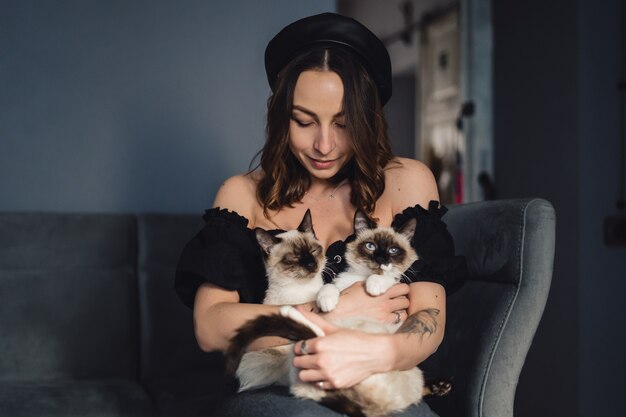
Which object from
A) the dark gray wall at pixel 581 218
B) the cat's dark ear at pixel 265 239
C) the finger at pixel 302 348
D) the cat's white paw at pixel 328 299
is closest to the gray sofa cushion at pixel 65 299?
the cat's dark ear at pixel 265 239

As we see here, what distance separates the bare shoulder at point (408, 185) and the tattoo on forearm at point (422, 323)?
1.09ft

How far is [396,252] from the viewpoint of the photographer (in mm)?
1624

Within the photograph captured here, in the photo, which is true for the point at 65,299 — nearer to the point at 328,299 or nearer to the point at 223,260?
the point at 223,260

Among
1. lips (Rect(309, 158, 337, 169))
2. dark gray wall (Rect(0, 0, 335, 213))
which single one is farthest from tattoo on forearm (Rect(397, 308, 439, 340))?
dark gray wall (Rect(0, 0, 335, 213))

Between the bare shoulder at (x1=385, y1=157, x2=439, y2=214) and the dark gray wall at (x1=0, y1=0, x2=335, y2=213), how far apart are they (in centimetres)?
116

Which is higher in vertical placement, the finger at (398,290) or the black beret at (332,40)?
the black beret at (332,40)

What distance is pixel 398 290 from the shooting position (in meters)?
1.58

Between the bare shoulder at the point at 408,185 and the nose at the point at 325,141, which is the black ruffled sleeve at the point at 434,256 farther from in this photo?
the nose at the point at 325,141

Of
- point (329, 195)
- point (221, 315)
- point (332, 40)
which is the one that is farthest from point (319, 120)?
point (221, 315)

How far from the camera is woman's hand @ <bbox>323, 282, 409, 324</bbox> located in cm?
149

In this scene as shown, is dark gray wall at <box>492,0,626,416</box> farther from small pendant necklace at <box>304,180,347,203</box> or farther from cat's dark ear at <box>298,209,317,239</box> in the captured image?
cat's dark ear at <box>298,209,317,239</box>

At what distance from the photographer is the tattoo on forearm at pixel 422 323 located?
148cm

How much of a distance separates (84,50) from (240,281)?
58.6 inches

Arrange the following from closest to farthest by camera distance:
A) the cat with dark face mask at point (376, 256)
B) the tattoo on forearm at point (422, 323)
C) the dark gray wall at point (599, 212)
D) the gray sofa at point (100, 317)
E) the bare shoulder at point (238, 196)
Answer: the tattoo on forearm at point (422, 323)
the cat with dark face mask at point (376, 256)
the bare shoulder at point (238, 196)
the gray sofa at point (100, 317)
the dark gray wall at point (599, 212)
